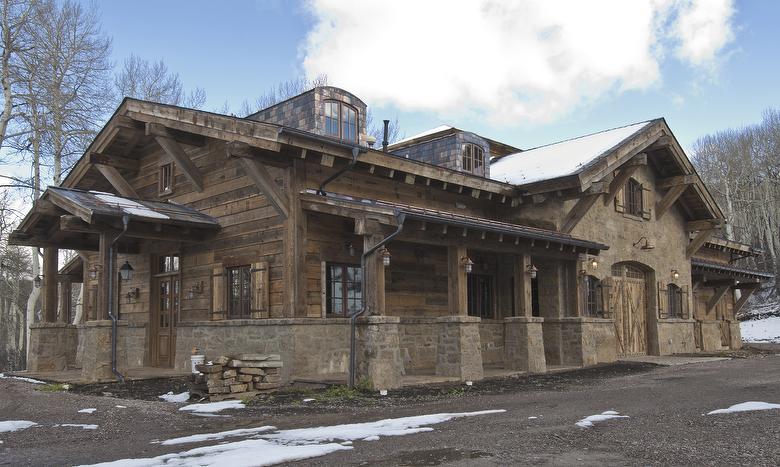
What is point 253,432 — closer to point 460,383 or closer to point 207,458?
point 207,458

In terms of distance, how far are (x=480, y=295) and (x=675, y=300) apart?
8.51 m

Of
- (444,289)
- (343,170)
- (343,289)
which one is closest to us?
(343,170)

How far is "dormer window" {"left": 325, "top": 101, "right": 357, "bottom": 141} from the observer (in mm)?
15102

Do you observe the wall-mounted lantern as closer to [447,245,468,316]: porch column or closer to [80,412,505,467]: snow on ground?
[447,245,468,316]: porch column

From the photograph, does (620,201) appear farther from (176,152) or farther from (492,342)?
(176,152)

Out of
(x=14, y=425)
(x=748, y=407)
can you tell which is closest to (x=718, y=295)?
(x=748, y=407)

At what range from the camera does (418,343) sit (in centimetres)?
1481

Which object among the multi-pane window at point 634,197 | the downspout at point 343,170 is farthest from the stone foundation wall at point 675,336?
the downspout at point 343,170

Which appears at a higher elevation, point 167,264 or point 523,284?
point 167,264

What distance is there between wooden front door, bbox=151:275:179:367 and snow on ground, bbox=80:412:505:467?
27.9 feet

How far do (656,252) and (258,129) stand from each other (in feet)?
44.9

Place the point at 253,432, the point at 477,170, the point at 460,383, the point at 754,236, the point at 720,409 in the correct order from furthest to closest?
the point at 754,236
the point at 477,170
the point at 460,383
the point at 720,409
the point at 253,432

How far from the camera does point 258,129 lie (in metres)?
12.3

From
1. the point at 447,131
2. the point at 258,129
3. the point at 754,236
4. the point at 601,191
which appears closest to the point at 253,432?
the point at 258,129
